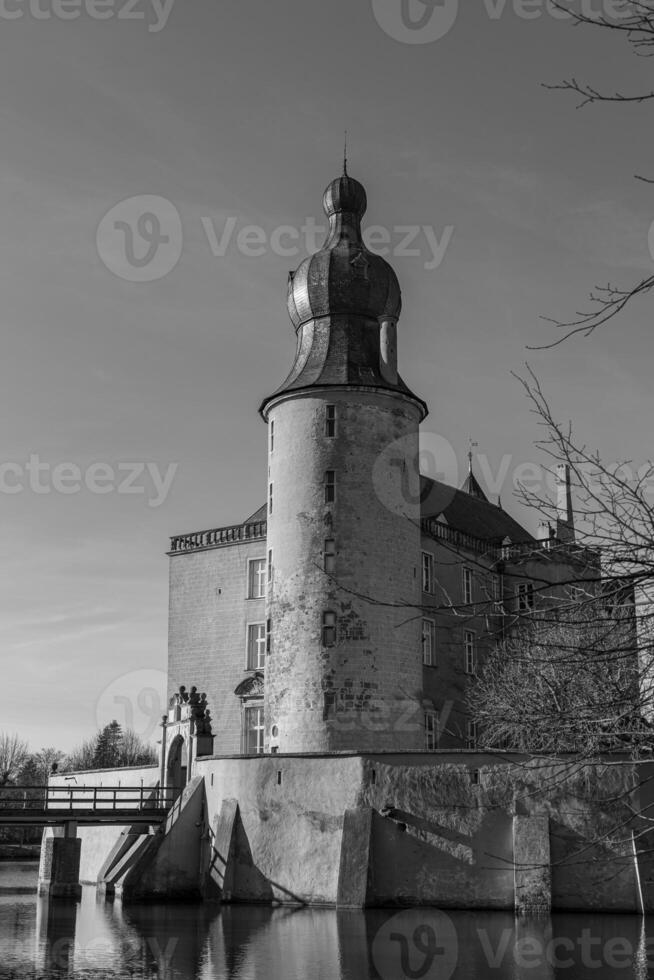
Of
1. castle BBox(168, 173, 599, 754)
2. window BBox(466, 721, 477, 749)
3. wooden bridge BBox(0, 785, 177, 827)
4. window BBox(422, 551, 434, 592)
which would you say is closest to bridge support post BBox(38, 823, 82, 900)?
wooden bridge BBox(0, 785, 177, 827)

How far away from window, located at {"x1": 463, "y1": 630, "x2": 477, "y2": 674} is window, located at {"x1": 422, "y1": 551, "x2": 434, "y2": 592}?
248 centimetres

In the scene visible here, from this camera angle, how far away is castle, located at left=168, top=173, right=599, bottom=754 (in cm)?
3469

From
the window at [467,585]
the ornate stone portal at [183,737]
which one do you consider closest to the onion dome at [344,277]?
the window at [467,585]

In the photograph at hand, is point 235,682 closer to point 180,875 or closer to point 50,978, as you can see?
point 180,875

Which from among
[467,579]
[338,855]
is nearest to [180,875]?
[338,855]

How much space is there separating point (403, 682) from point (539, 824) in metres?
7.17

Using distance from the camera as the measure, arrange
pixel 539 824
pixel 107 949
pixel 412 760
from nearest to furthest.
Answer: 1. pixel 107 949
2. pixel 539 824
3. pixel 412 760

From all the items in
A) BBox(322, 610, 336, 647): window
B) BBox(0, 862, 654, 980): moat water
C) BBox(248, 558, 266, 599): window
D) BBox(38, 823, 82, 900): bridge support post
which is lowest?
BBox(0, 862, 654, 980): moat water

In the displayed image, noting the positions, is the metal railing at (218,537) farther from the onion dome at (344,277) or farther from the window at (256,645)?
the onion dome at (344,277)

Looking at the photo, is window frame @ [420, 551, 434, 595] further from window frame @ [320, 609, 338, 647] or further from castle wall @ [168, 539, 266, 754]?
window frame @ [320, 609, 338, 647]

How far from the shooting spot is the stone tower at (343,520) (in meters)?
34.6

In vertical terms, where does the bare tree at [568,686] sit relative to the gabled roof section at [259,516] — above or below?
below

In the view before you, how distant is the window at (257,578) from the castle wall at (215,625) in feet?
0.53

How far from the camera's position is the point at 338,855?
1223 inches
